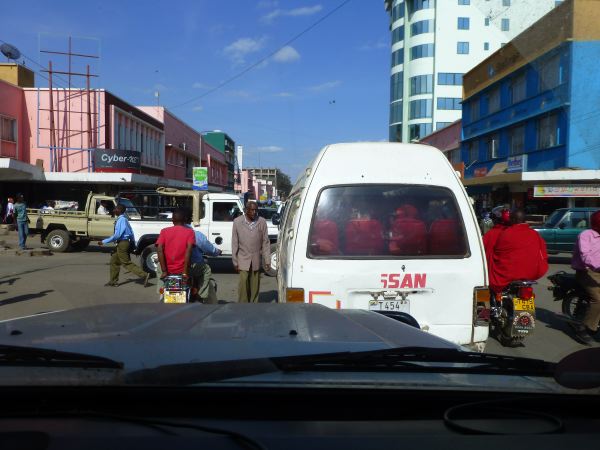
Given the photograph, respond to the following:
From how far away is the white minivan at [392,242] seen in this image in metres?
4.12

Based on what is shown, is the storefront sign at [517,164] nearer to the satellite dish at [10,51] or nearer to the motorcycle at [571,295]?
the motorcycle at [571,295]

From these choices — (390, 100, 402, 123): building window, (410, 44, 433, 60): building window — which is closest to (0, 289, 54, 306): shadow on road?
(390, 100, 402, 123): building window

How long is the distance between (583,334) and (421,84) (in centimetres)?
6004

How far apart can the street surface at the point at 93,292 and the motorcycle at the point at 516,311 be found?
26 centimetres

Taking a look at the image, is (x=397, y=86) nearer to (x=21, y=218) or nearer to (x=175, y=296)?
(x=21, y=218)

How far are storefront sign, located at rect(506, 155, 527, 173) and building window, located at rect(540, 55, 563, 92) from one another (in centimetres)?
390

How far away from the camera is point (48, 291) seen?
9.95 m

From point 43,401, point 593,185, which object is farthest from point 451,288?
point 593,185

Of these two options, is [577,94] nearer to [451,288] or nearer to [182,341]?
[451,288]

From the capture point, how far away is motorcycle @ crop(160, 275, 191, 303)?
19.5ft

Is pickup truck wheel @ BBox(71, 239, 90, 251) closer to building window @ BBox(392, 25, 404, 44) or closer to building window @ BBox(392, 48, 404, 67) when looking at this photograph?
building window @ BBox(392, 48, 404, 67)

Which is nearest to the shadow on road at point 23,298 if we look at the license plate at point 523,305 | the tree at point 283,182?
the license plate at point 523,305

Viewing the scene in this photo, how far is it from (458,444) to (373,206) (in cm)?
322

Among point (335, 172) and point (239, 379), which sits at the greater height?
point (335, 172)
